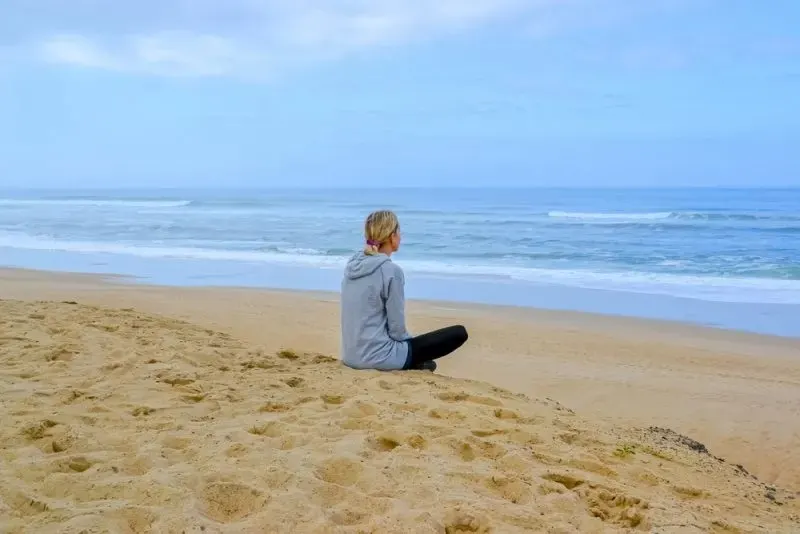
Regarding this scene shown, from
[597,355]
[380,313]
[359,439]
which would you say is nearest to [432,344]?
[380,313]

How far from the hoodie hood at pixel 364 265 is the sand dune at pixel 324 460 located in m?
0.75

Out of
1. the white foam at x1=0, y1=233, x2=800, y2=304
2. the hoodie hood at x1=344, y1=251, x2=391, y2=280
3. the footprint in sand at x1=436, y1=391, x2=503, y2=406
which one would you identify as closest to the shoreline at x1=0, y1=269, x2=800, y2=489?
the footprint in sand at x1=436, y1=391, x2=503, y2=406

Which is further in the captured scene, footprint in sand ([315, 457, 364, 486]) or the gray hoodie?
the gray hoodie

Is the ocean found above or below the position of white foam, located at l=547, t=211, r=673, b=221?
below

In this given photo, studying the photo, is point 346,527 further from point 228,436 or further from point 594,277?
point 594,277

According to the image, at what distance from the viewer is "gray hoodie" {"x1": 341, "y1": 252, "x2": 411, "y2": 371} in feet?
17.1

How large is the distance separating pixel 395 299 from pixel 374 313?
198mm

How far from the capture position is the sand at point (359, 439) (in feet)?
9.79

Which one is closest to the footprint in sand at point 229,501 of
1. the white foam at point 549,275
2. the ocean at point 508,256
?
the ocean at point 508,256

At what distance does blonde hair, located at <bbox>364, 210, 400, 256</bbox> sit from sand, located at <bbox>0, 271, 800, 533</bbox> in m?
0.96

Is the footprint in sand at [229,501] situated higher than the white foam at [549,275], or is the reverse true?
the footprint in sand at [229,501]

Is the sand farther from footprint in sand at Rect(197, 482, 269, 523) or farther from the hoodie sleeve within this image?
the hoodie sleeve

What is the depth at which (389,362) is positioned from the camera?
214 inches

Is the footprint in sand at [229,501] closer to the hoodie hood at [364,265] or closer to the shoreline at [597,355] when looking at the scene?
the hoodie hood at [364,265]
